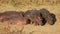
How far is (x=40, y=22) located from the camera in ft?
21.8

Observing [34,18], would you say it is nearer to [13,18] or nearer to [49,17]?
[49,17]

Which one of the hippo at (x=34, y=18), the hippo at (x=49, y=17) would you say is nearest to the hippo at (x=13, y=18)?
the hippo at (x=34, y=18)

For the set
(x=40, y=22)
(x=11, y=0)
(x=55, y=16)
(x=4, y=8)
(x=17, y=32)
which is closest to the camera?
(x=17, y=32)

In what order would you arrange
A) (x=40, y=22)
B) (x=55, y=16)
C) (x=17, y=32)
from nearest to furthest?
(x=17, y=32)
(x=40, y=22)
(x=55, y=16)

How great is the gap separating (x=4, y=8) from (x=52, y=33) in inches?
86.8

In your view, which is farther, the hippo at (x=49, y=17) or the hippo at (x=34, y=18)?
the hippo at (x=49, y=17)

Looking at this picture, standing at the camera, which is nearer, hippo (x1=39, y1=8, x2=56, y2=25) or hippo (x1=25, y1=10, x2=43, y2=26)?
hippo (x1=25, y1=10, x2=43, y2=26)

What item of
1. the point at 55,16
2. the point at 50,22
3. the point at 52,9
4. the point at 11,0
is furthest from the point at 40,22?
the point at 11,0

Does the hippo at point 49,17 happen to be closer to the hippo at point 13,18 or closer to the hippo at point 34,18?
the hippo at point 34,18

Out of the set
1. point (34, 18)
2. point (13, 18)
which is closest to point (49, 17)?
point (34, 18)

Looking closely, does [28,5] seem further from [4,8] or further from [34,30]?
[34,30]

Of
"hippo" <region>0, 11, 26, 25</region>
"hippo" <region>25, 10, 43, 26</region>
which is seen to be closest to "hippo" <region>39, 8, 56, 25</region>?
"hippo" <region>25, 10, 43, 26</region>

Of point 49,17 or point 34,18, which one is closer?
point 34,18

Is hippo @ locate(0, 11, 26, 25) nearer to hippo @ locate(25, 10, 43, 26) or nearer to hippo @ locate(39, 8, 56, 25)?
hippo @ locate(25, 10, 43, 26)
